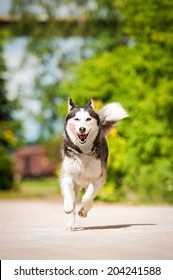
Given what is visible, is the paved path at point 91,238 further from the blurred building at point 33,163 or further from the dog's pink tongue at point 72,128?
the blurred building at point 33,163

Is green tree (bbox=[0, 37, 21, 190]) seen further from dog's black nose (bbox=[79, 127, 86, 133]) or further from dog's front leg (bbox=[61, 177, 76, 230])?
dog's black nose (bbox=[79, 127, 86, 133])

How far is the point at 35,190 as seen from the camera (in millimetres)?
21094

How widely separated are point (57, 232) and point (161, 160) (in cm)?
630

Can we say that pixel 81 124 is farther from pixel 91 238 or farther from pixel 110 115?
pixel 91 238

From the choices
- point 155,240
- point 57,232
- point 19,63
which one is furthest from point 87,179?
point 19,63

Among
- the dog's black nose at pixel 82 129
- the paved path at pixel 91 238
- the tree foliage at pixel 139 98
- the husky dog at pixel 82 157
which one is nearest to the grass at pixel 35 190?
the tree foliage at pixel 139 98

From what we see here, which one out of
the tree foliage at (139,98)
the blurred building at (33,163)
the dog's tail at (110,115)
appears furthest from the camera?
the blurred building at (33,163)

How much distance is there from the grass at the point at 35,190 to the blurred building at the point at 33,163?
133 centimetres

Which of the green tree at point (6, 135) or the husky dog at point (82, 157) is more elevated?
the green tree at point (6, 135)

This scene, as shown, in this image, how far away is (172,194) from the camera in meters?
13.4

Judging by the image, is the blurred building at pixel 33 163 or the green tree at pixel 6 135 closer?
the green tree at pixel 6 135

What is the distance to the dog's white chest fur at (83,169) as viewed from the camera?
766 centimetres

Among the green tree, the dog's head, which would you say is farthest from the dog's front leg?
the green tree

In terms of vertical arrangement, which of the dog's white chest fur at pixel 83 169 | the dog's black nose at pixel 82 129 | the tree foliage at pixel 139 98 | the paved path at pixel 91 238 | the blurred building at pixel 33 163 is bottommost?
the paved path at pixel 91 238
